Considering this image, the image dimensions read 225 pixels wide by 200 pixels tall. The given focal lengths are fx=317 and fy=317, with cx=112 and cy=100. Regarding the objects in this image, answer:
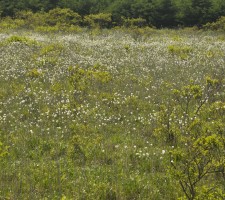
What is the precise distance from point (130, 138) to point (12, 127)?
3279 millimetres

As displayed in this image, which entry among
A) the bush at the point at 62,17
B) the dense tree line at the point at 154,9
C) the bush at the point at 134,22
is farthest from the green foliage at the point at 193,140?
the dense tree line at the point at 154,9

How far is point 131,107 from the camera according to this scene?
10.6m

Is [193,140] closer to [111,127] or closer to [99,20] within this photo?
[111,127]

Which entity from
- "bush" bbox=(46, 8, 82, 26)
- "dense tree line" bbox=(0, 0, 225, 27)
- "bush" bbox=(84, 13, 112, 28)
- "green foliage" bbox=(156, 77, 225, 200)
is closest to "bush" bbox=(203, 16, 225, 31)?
"dense tree line" bbox=(0, 0, 225, 27)

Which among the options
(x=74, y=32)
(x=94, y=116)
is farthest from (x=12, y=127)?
(x=74, y=32)

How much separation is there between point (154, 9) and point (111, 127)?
31382 millimetres

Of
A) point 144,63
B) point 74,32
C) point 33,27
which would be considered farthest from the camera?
point 33,27

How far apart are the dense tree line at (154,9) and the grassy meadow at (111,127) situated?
20870 mm

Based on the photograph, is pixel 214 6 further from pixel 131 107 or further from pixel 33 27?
pixel 131 107

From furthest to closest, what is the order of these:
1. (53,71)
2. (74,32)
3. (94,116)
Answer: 1. (74,32)
2. (53,71)
3. (94,116)

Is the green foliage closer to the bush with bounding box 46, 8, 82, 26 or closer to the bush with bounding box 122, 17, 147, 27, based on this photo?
the bush with bounding box 122, 17, 147, 27

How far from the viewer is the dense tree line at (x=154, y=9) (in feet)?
121


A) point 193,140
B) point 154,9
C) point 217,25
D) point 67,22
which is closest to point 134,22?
point 154,9

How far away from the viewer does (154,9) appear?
124ft
